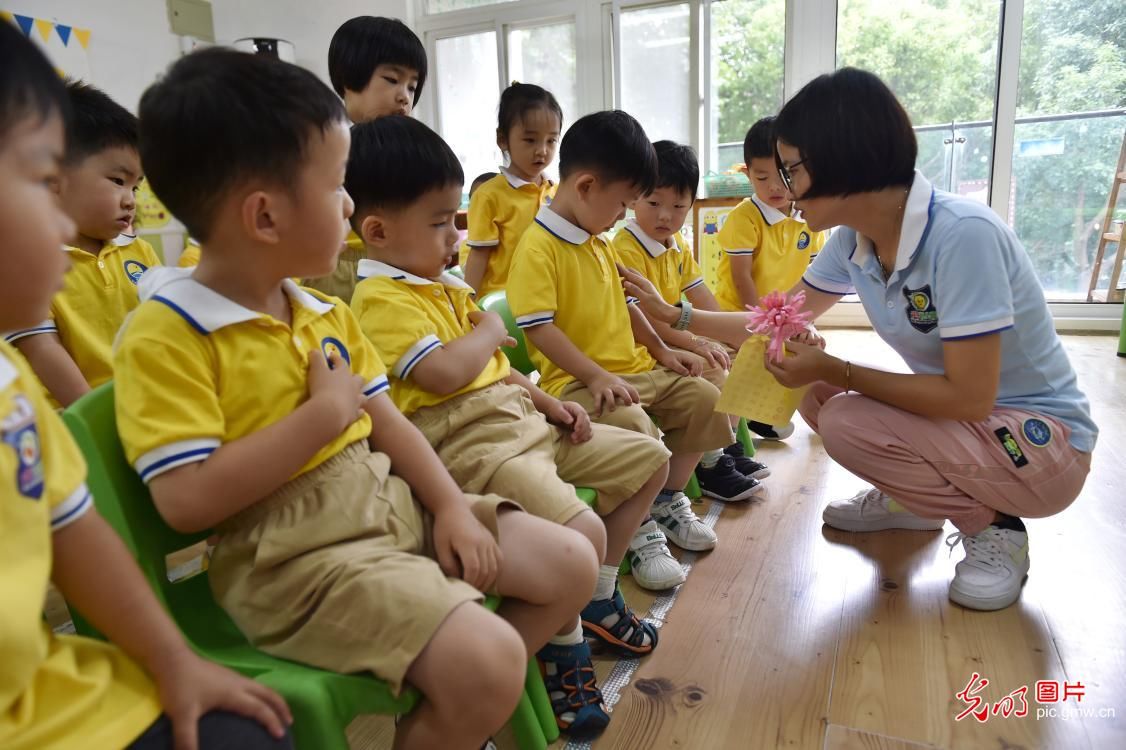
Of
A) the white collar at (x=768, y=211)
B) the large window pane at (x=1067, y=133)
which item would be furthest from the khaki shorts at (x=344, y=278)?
the large window pane at (x=1067, y=133)

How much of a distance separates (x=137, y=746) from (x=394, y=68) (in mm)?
1716

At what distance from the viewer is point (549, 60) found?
5090 millimetres

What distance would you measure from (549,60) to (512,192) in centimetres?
324

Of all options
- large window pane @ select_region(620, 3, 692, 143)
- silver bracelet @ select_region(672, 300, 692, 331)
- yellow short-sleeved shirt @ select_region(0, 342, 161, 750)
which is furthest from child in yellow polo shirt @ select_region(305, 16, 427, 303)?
large window pane @ select_region(620, 3, 692, 143)

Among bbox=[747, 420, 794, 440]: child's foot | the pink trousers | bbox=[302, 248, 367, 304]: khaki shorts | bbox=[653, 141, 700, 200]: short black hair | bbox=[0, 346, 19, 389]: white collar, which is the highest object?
bbox=[653, 141, 700, 200]: short black hair

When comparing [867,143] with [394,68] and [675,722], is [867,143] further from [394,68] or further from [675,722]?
[394,68]

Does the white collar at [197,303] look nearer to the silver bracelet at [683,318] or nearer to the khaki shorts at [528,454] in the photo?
the khaki shorts at [528,454]

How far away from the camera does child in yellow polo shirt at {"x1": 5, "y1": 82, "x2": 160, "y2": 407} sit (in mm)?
1273

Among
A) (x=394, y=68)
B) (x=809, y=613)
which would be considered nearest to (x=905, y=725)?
(x=809, y=613)

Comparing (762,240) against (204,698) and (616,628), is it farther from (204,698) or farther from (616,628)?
(204,698)

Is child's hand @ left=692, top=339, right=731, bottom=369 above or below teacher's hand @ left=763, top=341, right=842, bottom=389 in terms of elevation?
below

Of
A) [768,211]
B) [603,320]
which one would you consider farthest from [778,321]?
[768,211]

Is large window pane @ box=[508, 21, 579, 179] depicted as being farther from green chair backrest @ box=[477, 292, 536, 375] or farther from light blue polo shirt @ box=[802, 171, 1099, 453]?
light blue polo shirt @ box=[802, 171, 1099, 453]

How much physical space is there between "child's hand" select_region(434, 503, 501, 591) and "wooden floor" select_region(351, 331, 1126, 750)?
0.39 m
